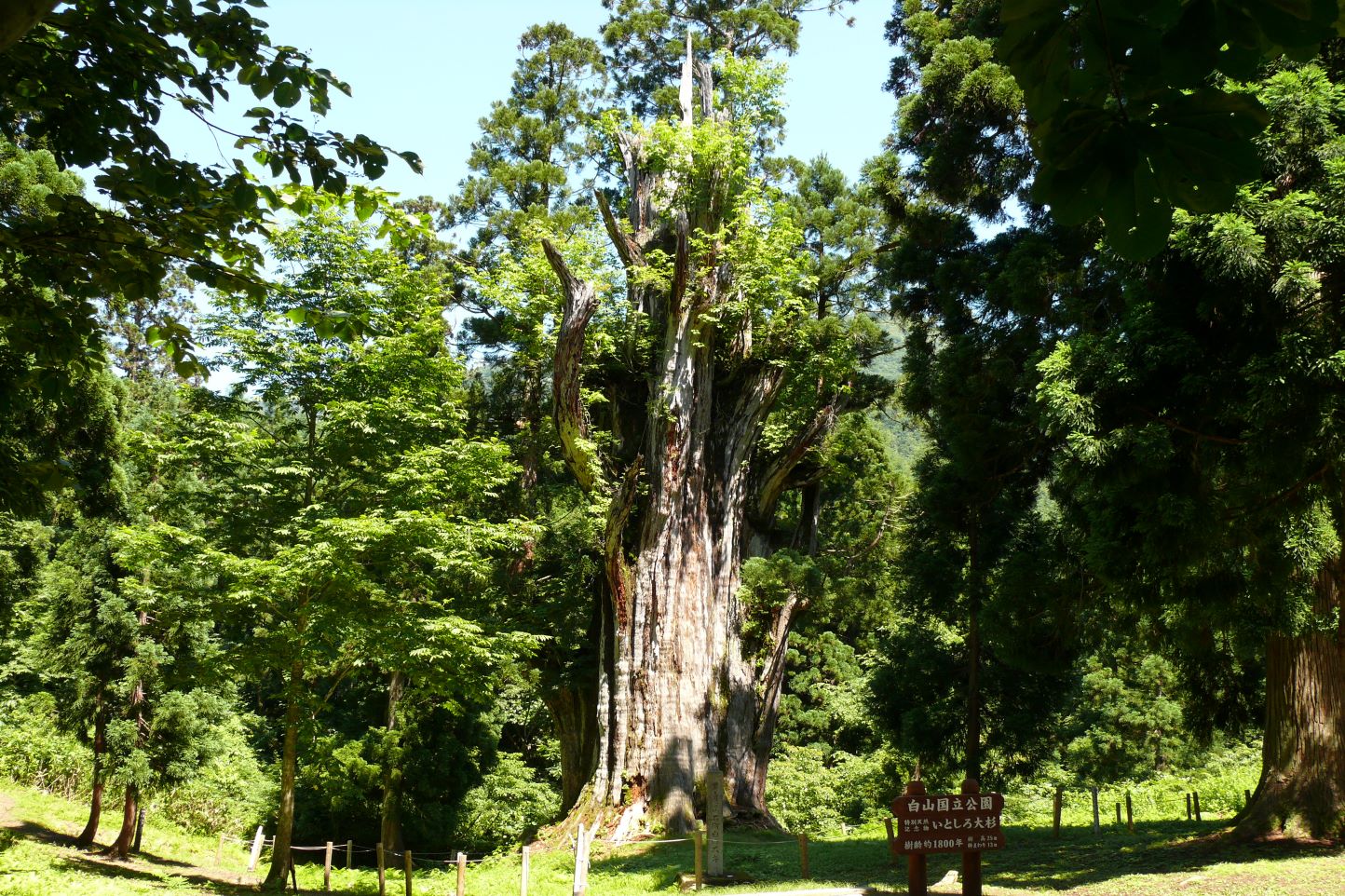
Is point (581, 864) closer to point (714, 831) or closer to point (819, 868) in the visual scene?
point (714, 831)

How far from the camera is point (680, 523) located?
16.5 m

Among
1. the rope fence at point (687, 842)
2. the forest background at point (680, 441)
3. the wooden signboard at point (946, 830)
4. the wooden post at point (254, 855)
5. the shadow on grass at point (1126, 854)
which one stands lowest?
the wooden post at point (254, 855)

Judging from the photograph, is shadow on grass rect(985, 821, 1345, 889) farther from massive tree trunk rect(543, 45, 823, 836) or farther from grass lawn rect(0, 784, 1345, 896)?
massive tree trunk rect(543, 45, 823, 836)

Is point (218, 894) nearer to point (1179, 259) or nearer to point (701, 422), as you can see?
point (701, 422)

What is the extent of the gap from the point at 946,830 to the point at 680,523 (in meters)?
8.91

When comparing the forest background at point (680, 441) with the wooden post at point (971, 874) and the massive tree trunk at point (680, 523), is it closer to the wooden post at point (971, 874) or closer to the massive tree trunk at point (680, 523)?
the massive tree trunk at point (680, 523)

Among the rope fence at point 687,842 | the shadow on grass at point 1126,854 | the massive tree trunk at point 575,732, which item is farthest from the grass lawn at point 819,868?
the massive tree trunk at point 575,732

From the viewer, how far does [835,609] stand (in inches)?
761

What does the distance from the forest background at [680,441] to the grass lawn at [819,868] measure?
1032 mm

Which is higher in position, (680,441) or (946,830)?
(680,441)

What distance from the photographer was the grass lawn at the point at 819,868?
27.7 feet

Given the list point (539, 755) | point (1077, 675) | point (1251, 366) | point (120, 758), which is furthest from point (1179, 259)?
point (539, 755)

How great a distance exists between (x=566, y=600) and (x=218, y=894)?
303 inches

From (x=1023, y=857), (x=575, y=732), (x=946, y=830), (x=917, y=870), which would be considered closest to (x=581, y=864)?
(x=917, y=870)
